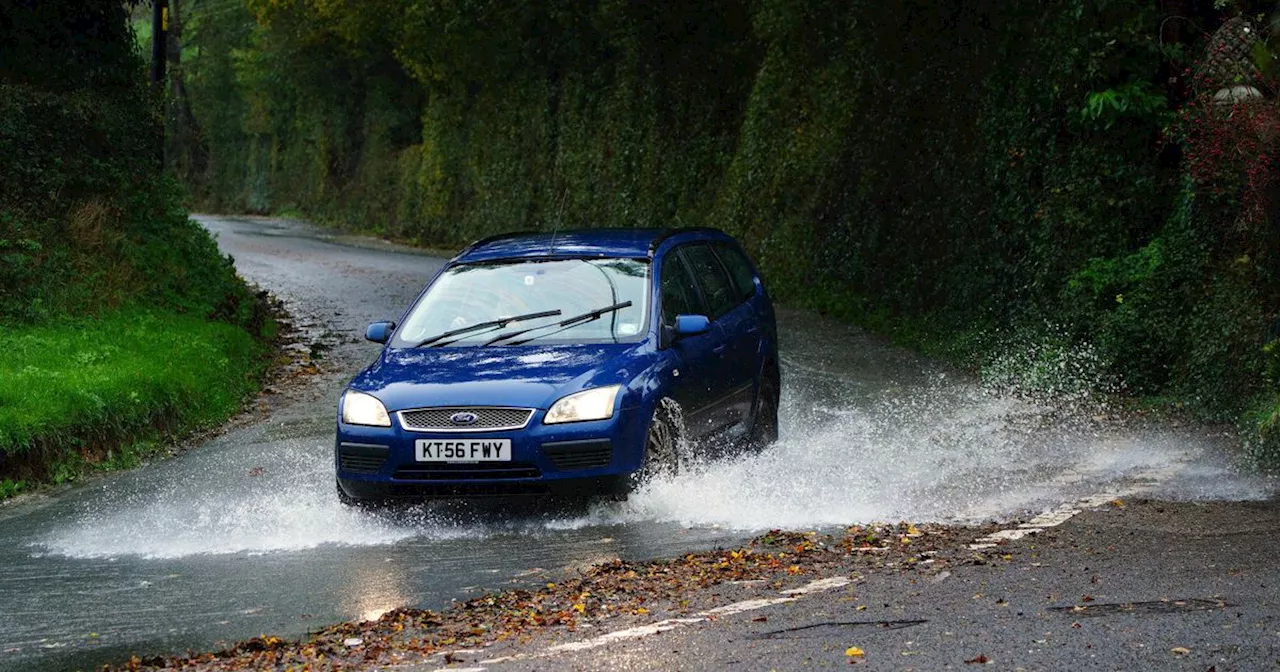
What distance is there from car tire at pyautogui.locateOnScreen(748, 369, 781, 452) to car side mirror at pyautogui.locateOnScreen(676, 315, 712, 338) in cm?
151

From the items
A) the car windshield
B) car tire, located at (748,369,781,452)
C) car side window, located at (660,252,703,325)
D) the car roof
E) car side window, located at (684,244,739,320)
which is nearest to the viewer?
the car windshield

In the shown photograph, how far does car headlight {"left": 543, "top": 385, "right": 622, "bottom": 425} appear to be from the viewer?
948cm

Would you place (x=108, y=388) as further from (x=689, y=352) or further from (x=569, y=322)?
(x=689, y=352)

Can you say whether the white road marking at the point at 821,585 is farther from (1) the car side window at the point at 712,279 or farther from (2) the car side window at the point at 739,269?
(2) the car side window at the point at 739,269

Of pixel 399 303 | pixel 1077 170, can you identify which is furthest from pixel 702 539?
pixel 399 303

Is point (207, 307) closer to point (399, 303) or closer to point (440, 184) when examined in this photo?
point (399, 303)

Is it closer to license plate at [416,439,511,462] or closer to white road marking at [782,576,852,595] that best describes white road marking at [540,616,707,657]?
white road marking at [782,576,852,595]

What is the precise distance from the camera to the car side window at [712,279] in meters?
11.8

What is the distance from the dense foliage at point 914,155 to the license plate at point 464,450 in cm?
238

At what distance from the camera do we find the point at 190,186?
78.6 meters

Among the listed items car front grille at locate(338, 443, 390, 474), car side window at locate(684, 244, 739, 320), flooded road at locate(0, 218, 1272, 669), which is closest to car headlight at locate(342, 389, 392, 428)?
car front grille at locate(338, 443, 390, 474)

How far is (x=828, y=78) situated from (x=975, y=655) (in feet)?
62.6

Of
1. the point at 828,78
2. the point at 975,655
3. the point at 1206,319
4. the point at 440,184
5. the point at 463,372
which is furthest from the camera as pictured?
the point at 440,184

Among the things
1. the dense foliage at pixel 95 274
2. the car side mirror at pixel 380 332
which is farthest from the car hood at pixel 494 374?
the dense foliage at pixel 95 274
